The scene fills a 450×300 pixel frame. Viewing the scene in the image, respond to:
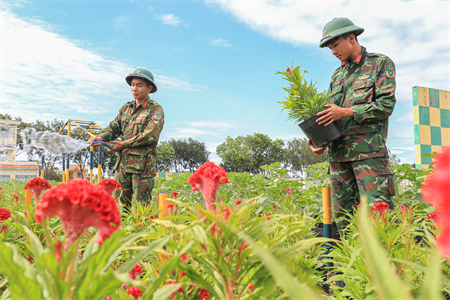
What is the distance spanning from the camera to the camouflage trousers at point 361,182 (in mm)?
2439

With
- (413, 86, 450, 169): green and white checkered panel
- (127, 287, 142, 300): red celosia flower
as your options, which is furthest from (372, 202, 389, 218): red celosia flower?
(413, 86, 450, 169): green and white checkered panel

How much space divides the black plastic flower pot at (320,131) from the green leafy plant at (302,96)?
12 cm

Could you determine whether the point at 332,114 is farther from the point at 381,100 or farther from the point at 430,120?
the point at 430,120

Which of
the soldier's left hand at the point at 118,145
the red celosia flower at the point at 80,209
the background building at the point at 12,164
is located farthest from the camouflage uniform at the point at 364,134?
the background building at the point at 12,164

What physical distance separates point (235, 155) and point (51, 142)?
152 feet

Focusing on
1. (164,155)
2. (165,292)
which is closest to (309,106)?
(165,292)

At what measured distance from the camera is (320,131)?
2.47 metres

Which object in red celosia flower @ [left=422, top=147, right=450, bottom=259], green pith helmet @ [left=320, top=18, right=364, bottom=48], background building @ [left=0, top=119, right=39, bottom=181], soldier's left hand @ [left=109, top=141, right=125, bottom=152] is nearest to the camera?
red celosia flower @ [left=422, top=147, right=450, bottom=259]

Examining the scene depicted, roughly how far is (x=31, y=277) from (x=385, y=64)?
9.60ft

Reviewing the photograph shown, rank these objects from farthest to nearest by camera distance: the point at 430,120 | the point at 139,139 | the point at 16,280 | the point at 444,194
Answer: the point at 430,120 < the point at 139,139 < the point at 16,280 < the point at 444,194

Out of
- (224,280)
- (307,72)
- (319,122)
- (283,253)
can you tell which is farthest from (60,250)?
(307,72)

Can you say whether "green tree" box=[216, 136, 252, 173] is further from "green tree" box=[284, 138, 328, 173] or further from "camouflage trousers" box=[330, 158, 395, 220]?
"camouflage trousers" box=[330, 158, 395, 220]

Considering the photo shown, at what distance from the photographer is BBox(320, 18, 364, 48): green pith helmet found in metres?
2.50

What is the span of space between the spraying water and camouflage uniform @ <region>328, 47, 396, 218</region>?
3.05m
